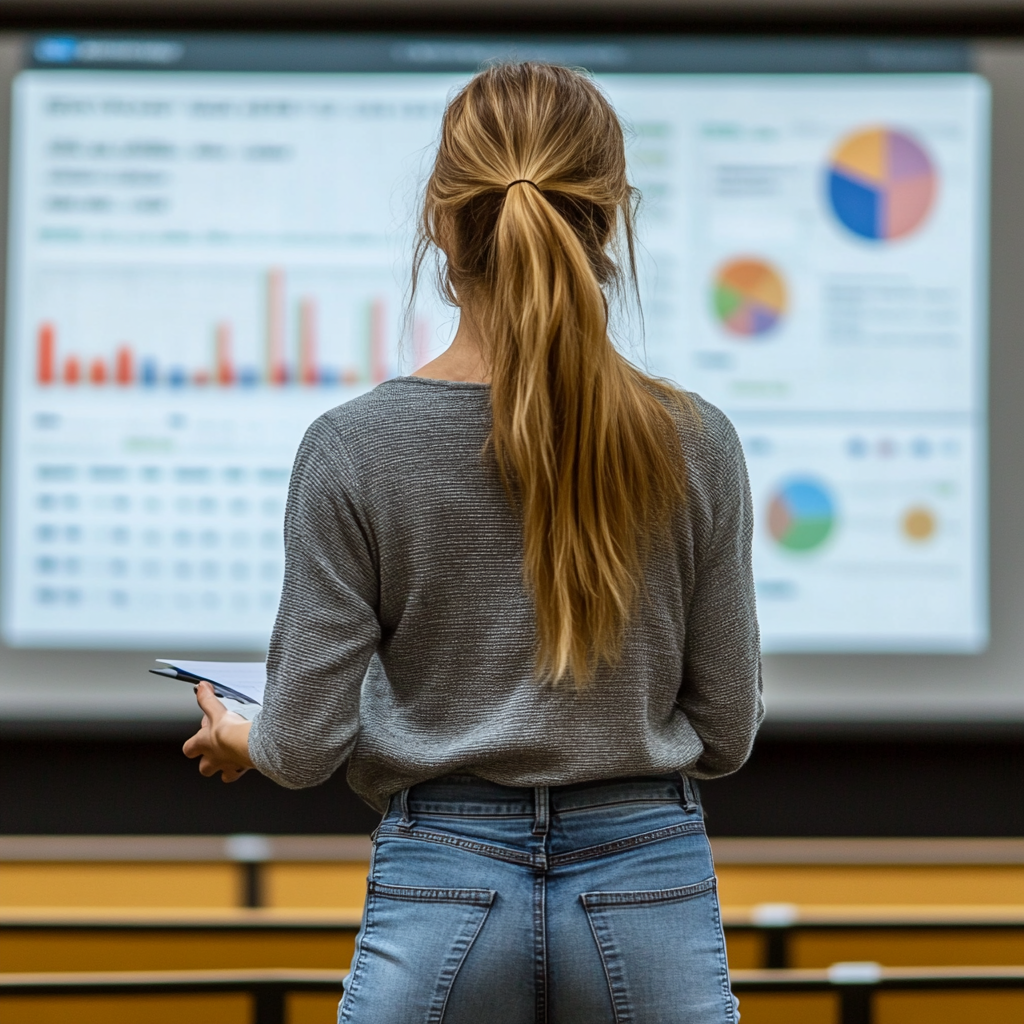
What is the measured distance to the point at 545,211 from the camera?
95 cm

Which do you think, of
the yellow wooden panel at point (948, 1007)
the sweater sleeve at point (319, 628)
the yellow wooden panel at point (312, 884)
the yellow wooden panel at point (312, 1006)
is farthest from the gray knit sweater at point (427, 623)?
the yellow wooden panel at point (312, 884)

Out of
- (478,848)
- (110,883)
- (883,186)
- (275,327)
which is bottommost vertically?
(110,883)

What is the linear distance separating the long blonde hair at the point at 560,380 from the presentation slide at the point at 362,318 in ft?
5.84

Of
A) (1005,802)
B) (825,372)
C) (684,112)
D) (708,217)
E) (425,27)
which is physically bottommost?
(1005,802)

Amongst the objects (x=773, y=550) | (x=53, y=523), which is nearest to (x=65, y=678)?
(x=53, y=523)

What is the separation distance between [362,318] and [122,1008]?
1756 mm

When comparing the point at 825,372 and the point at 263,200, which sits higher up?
the point at 263,200

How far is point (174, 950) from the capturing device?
5.81ft

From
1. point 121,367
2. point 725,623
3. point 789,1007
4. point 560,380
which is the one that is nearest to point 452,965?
point 725,623

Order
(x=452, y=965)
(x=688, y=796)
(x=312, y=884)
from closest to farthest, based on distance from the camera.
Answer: (x=452, y=965), (x=688, y=796), (x=312, y=884)

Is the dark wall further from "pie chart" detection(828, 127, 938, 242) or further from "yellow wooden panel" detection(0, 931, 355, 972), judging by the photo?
"pie chart" detection(828, 127, 938, 242)

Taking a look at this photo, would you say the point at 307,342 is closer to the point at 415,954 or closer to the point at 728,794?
the point at 728,794

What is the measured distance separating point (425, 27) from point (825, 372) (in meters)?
1.30

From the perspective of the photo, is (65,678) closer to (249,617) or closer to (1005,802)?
(249,617)
